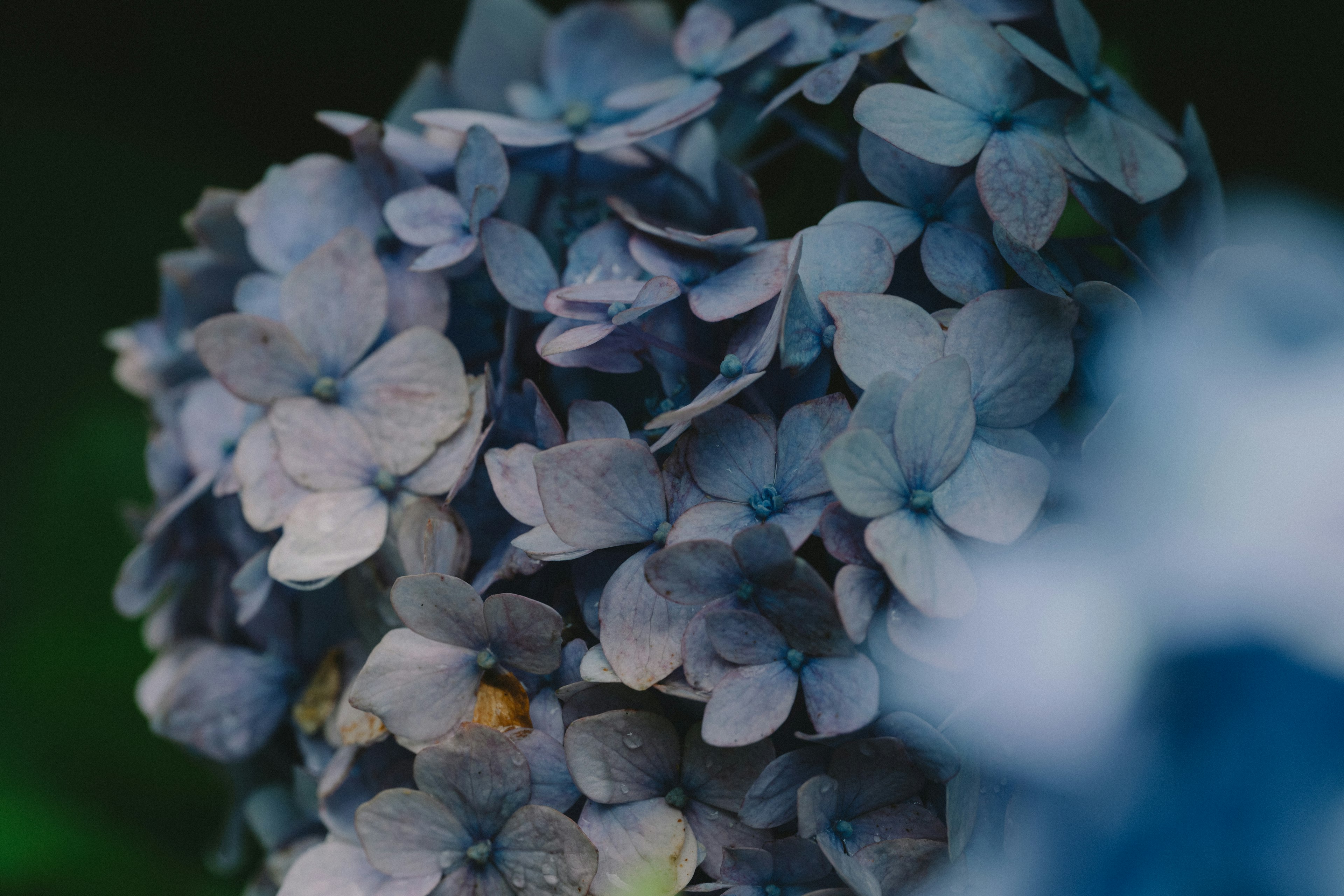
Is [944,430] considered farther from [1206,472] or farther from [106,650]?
[106,650]

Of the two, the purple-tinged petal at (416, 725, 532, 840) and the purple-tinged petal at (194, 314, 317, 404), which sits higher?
the purple-tinged petal at (194, 314, 317, 404)

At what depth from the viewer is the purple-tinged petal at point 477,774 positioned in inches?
12.9

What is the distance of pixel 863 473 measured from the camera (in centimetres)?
29

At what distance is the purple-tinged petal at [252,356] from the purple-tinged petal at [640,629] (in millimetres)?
166

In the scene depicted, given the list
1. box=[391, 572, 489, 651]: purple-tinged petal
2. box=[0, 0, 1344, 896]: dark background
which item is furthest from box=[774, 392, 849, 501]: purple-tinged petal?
box=[0, 0, 1344, 896]: dark background

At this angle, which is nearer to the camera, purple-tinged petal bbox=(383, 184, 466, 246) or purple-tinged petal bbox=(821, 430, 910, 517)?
purple-tinged petal bbox=(821, 430, 910, 517)

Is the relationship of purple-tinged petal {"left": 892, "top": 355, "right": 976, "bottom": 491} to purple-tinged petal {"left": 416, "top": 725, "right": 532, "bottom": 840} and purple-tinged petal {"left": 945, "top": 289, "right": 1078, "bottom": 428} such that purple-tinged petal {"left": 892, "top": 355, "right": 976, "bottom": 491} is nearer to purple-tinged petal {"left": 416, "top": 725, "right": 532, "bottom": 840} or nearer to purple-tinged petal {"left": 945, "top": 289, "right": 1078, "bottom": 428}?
purple-tinged petal {"left": 945, "top": 289, "right": 1078, "bottom": 428}

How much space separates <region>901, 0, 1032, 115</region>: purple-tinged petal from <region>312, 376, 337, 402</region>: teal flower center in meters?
0.25

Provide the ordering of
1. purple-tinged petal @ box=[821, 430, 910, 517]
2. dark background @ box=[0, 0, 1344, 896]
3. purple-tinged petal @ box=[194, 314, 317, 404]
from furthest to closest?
dark background @ box=[0, 0, 1344, 896] → purple-tinged petal @ box=[194, 314, 317, 404] → purple-tinged petal @ box=[821, 430, 910, 517]

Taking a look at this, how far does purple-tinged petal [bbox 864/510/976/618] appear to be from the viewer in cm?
29

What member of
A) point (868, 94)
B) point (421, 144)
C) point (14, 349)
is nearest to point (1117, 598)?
point (868, 94)

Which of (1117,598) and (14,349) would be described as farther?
(14,349)

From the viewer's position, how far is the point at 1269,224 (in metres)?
0.41

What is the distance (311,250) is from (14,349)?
442 mm
